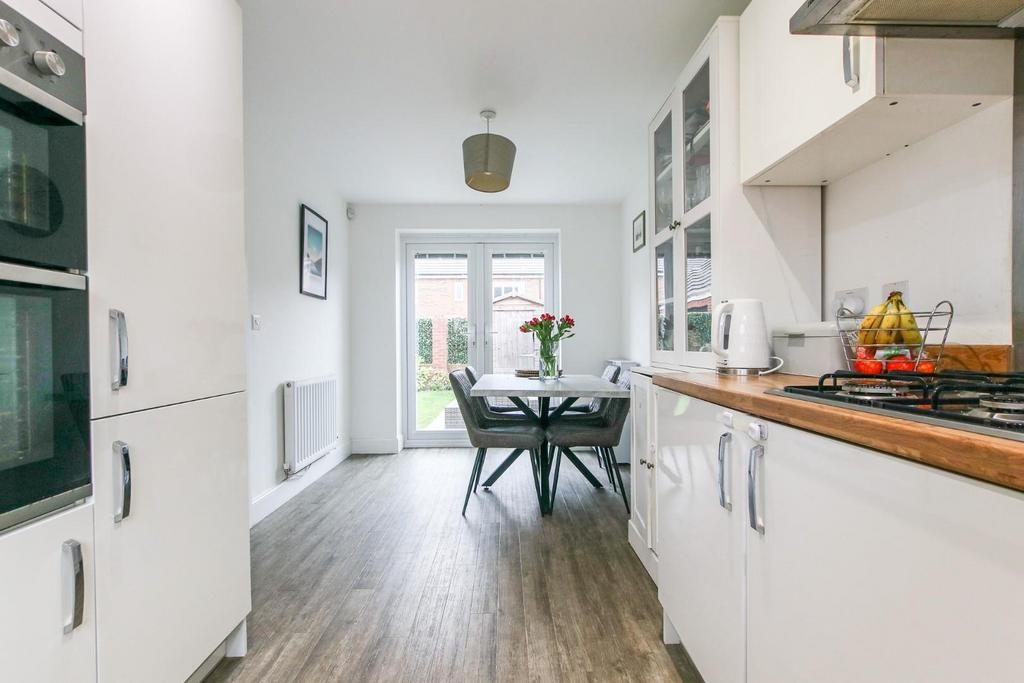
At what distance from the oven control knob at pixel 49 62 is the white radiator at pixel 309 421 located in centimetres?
250

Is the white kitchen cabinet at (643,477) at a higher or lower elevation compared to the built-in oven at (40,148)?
lower

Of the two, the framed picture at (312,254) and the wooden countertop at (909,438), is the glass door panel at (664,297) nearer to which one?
the wooden countertop at (909,438)

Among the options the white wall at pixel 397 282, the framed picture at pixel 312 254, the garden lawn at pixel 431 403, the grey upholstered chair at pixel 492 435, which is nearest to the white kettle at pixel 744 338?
the grey upholstered chair at pixel 492 435

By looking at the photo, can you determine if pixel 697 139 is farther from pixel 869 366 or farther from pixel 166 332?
pixel 166 332

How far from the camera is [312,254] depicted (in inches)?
145

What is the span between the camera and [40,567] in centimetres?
89

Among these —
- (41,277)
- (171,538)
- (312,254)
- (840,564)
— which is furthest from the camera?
(312,254)

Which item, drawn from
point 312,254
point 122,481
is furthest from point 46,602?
point 312,254

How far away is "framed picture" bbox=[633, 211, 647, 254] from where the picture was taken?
12.9ft

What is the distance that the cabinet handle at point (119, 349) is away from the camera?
1076 mm

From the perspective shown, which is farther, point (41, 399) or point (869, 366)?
point (869, 366)

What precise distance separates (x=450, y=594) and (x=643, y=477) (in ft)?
3.22

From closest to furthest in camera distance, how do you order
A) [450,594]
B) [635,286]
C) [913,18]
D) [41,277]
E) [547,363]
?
[41,277], [913,18], [450,594], [547,363], [635,286]

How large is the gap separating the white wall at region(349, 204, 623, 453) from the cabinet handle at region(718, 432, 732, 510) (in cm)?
362
